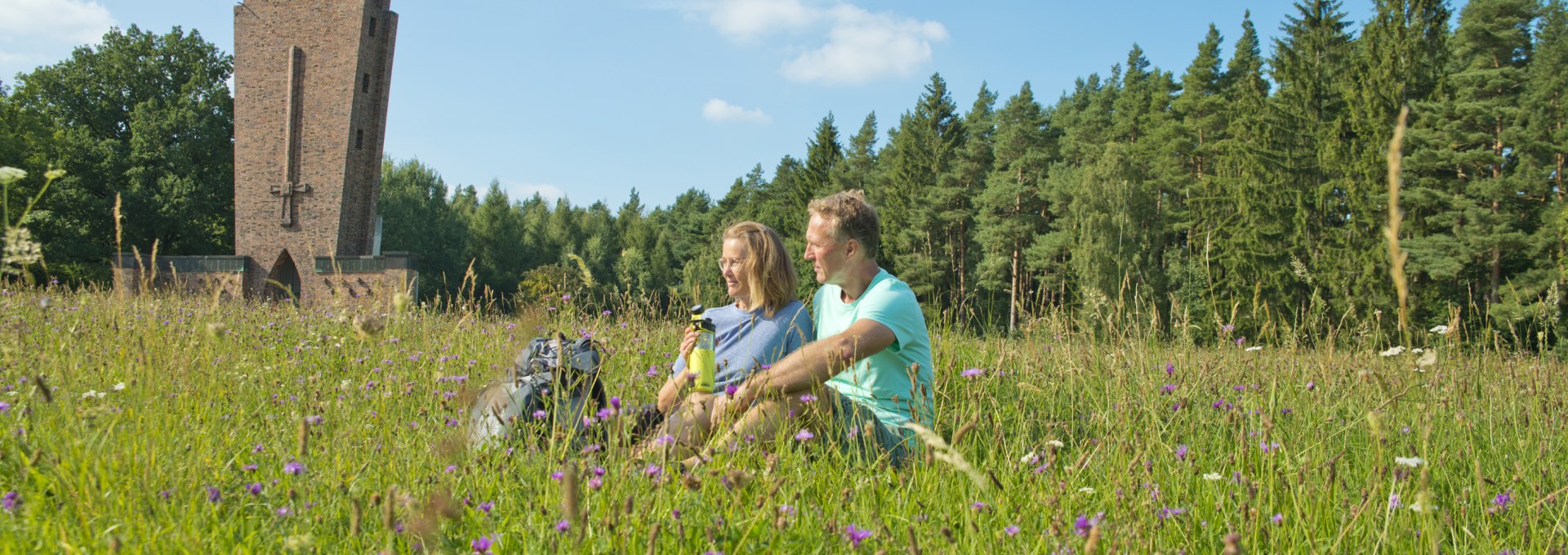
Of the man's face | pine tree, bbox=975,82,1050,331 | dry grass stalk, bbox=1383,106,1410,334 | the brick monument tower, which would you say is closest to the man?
the man's face

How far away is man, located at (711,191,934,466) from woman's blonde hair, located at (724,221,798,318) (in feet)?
0.53

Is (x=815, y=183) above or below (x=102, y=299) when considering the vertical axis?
above

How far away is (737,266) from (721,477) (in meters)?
1.81

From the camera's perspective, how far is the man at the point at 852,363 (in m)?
2.39

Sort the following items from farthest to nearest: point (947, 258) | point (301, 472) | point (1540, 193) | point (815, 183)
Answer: point (815, 183) → point (947, 258) → point (1540, 193) → point (301, 472)

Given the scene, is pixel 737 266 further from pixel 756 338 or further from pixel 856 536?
pixel 856 536

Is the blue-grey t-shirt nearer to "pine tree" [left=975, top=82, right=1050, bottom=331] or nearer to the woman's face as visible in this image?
the woman's face

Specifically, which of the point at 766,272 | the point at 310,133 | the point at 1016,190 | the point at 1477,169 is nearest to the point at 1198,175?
the point at 1016,190

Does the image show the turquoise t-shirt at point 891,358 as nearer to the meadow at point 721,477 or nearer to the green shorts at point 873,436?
the green shorts at point 873,436

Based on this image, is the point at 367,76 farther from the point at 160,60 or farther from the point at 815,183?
the point at 815,183

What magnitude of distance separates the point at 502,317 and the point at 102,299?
9.95 ft

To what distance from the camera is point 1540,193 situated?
19703mm

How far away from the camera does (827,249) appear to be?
329 centimetres

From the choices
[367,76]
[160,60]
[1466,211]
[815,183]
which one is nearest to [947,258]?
[815,183]
